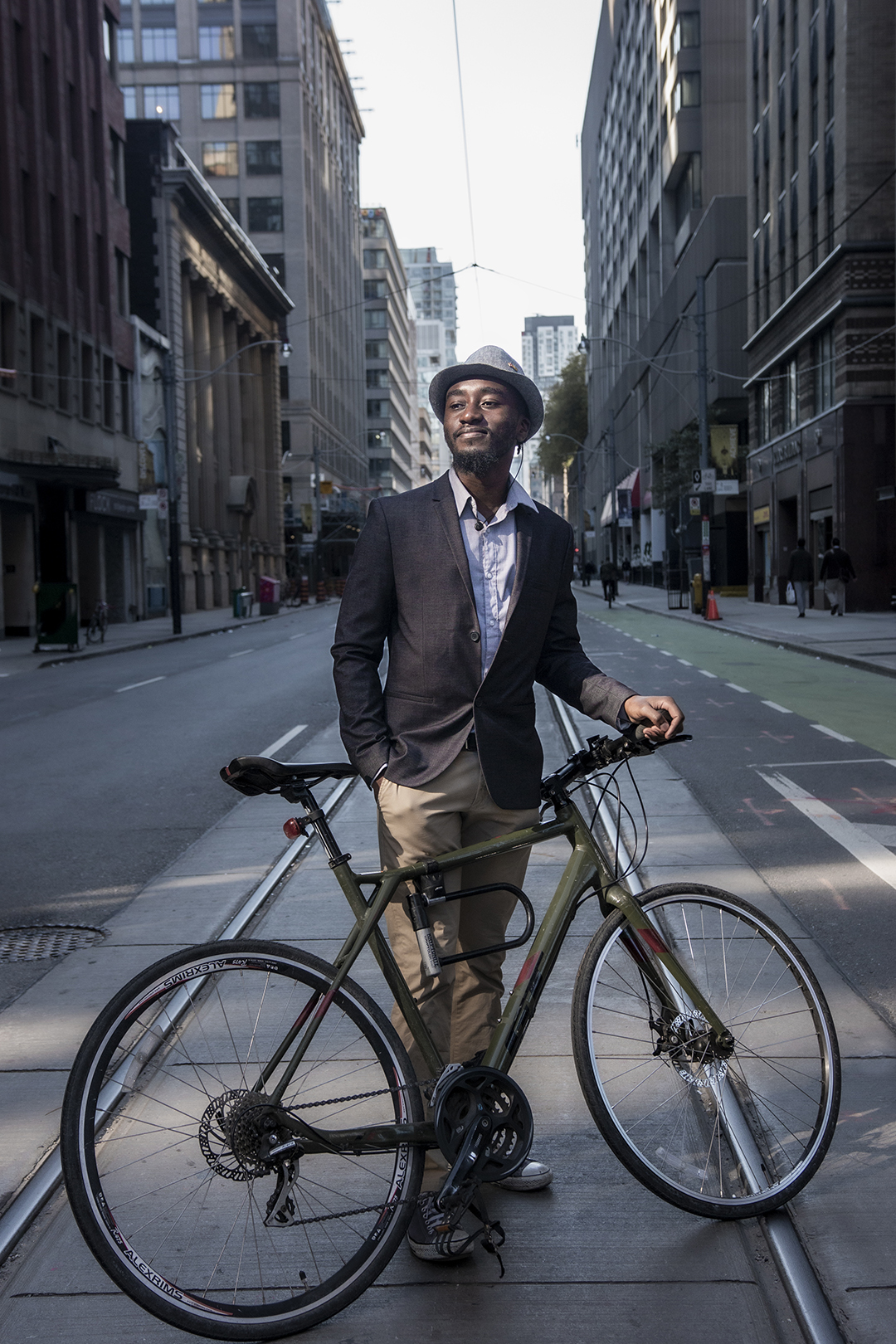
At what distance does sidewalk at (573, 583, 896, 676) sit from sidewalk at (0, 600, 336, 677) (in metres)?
13.8

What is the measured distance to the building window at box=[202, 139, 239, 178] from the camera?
93.3 metres

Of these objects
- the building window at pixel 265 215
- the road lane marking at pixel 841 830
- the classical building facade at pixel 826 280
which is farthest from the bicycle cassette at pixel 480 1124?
the building window at pixel 265 215

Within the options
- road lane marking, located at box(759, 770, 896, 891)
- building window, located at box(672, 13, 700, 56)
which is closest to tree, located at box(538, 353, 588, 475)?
building window, located at box(672, 13, 700, 56)

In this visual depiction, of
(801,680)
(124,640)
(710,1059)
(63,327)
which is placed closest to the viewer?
(710,1059)

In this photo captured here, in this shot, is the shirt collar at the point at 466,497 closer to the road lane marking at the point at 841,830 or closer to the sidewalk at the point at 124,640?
the road lane marking at the point at 841,830

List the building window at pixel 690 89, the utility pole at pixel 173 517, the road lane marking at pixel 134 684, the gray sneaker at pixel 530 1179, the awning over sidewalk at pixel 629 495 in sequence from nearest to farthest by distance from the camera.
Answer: the gray sneaker at pixel 530 1179
the road lane marking at pixel 134 684
the utility pole at pixel 173 517
the building window at pixel 690 89
the awning over sidewalk at pixel 629 495

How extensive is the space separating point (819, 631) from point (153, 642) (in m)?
16.4

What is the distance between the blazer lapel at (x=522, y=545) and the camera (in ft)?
10.8

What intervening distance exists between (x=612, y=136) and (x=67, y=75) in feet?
179

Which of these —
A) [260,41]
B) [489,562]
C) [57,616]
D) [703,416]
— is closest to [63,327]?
[57,616]

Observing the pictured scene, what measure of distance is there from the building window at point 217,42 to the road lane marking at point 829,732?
9300 centimetres

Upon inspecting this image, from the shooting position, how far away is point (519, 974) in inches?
124

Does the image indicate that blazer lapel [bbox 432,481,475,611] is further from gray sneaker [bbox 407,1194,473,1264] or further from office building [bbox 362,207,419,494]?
office building [bbox 362,207,419,494]

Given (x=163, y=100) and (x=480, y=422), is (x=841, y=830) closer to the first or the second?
(x=480, y=422)
